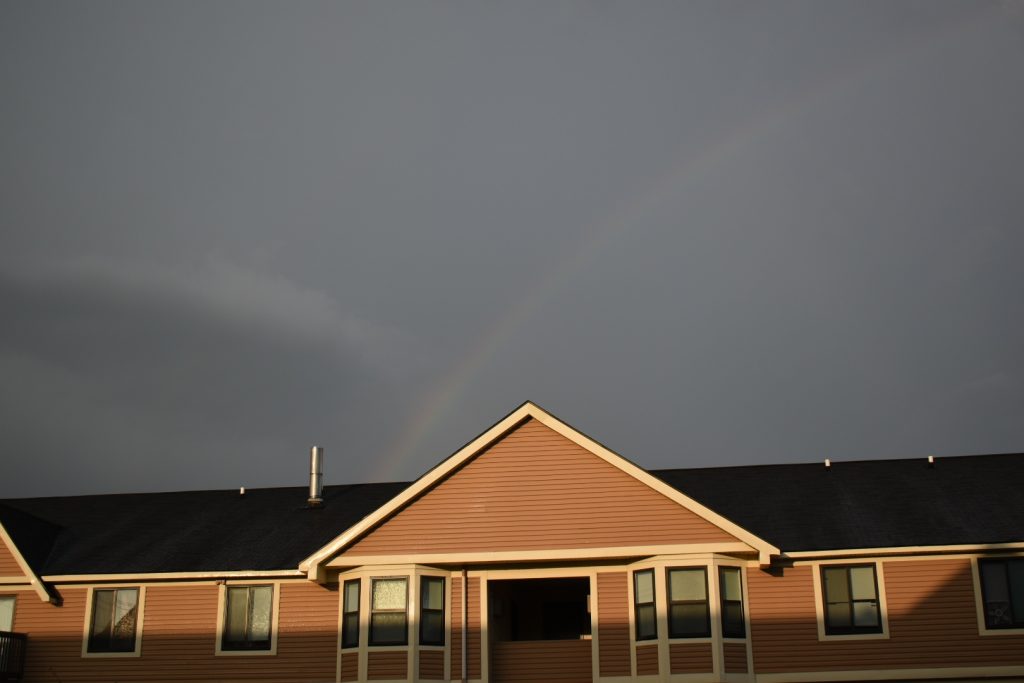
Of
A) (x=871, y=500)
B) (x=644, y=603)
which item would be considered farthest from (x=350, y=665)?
(x=871, y=500)

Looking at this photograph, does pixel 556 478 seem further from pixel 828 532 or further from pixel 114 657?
pixel 114 657

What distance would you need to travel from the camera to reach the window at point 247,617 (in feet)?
101

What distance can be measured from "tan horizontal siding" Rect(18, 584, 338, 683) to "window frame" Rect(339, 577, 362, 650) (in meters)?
0.39

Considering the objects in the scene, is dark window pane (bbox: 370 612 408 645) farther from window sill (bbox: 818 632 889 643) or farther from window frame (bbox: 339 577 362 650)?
window sill (bbox: 818 632 889 643)

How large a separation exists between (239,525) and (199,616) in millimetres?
3481

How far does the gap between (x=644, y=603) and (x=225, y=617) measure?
10.5m

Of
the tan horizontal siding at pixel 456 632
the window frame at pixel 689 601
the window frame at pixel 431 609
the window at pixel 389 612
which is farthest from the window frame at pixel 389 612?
the window frame at pixel 689 601

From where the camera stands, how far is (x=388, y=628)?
29.6 metres

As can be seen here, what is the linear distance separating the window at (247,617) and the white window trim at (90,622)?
7.27 feet

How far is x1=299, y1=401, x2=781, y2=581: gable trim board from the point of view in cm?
2938

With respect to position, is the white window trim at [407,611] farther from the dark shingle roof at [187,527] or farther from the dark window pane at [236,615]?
the dark window pane at [236,615]

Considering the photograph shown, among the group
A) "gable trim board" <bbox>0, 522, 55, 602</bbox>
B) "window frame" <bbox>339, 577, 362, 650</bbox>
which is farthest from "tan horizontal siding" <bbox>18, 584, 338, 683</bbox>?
"gable trim board" <bbox>0, 522, 55, 602</bbox>

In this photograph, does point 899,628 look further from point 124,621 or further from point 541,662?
point 124,621

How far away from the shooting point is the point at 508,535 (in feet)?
97.7
